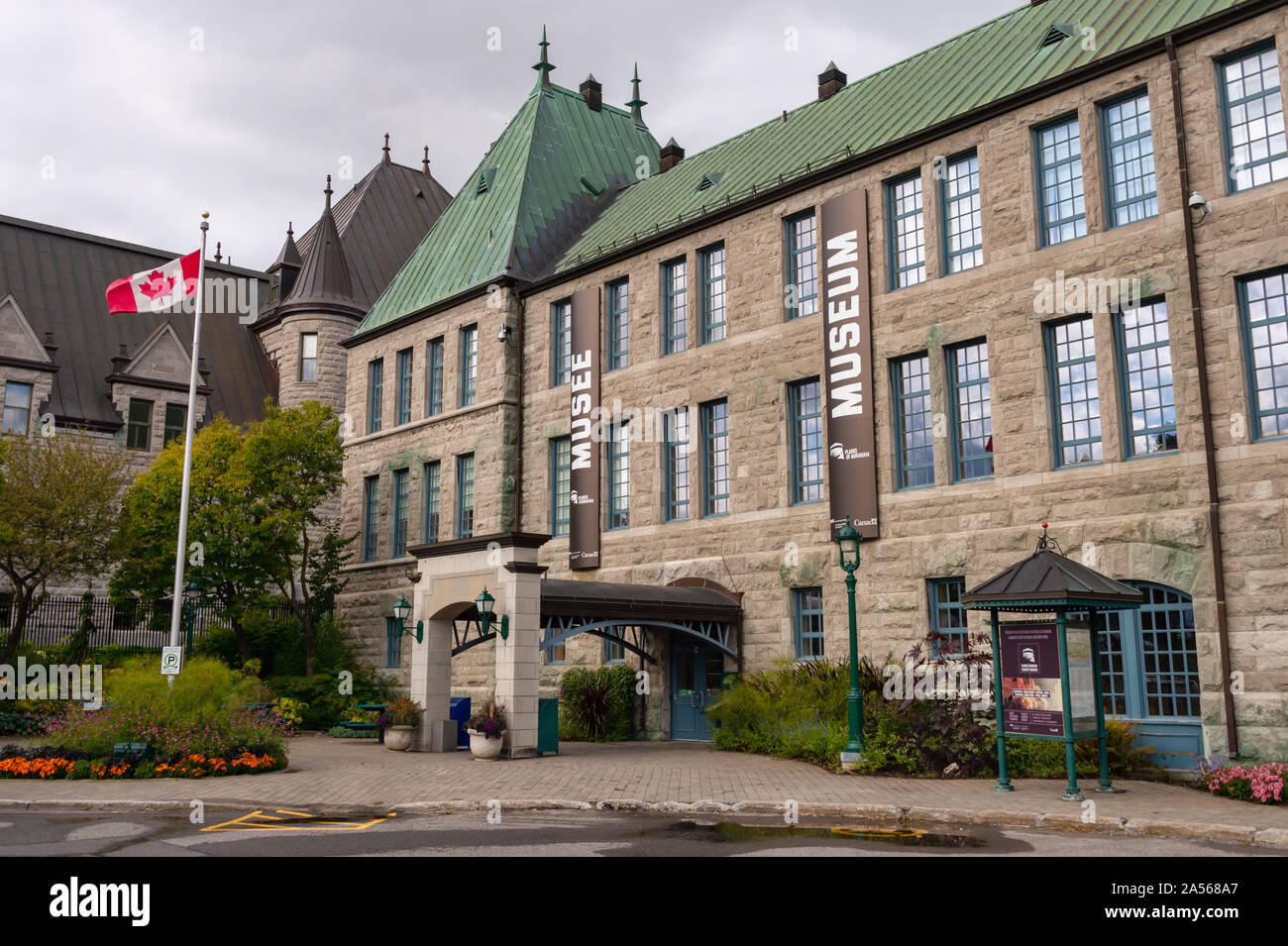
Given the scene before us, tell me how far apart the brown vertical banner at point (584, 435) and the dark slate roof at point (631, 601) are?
157 inches

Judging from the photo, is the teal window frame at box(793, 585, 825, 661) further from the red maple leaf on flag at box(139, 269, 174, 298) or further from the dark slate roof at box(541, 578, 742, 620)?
the red maple leaf on flag at box(139, 269, 174, 298)

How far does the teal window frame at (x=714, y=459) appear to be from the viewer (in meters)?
24.2

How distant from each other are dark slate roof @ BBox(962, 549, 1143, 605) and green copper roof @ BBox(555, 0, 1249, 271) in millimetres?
9446

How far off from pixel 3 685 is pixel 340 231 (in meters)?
26.2

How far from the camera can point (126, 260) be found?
46.7 meters

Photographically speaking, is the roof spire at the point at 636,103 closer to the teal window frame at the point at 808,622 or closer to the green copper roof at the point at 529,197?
the green copper roof at the point at 529,197

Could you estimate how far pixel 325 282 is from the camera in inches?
1654

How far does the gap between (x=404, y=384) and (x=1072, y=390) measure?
2129 centimetres

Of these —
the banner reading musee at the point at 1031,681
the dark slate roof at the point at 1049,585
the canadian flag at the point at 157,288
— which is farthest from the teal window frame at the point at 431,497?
the banner reading musee at the point at 1031,681

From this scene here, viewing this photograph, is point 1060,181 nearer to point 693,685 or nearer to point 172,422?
point 693,685

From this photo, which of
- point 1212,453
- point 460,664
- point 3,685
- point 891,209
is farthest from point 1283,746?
point 3,685

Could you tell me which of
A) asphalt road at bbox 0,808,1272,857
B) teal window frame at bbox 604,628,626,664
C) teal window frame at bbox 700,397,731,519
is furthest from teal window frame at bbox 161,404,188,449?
asphalt road at bbox 0,808,1272,857

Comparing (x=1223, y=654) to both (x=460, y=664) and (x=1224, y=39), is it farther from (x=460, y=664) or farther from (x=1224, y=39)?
(x=460, y=664)

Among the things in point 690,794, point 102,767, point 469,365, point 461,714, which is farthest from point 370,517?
point 690,794
